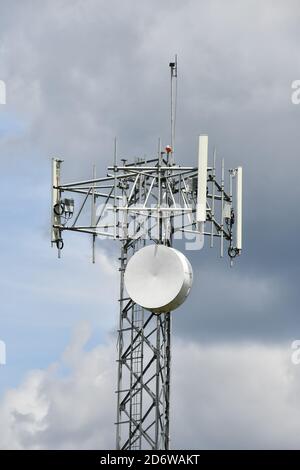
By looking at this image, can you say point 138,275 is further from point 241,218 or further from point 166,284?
point 241,218

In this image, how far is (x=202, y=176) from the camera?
6988 cm

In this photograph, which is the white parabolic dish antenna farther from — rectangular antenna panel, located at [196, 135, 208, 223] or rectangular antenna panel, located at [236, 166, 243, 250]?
rectangular antenna panel, located at [236, 166, 243, 250]

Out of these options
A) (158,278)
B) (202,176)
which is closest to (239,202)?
(202,176)

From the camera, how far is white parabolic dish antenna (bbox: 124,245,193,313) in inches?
2721

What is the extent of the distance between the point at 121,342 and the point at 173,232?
189 inches

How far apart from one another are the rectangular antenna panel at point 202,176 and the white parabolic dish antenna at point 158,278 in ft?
5.72

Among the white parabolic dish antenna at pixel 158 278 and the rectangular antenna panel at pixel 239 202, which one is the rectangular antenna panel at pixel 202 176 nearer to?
the white parabolic dish antenna at pixel 158 278

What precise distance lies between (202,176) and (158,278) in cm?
426

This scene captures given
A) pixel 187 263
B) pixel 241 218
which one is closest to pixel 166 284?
pixel 187 263

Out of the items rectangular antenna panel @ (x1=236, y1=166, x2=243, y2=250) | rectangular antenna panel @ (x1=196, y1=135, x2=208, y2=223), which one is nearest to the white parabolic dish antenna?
rectangular antenna panel @ (x1=196, y1=135, x2=208, y2=223)

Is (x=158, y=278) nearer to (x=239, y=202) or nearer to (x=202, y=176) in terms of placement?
(x=202, y=176)

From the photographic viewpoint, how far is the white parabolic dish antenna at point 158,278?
69.1 meters

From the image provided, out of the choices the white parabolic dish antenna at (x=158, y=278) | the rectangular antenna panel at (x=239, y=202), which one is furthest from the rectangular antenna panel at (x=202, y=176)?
the rectangular antenna panel at (x=239, y=202)

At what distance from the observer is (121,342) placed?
236 ft
